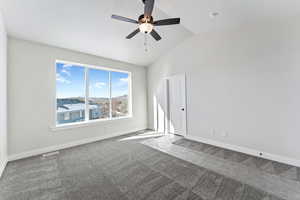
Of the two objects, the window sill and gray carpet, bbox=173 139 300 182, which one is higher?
the window sill

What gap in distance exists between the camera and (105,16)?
2730 millimetres

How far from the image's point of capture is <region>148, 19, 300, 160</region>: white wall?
2480 mm

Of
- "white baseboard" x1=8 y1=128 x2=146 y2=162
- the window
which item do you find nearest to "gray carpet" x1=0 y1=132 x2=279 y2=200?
"white baseboard" x1=8 y1=128 x2=146 y2=162

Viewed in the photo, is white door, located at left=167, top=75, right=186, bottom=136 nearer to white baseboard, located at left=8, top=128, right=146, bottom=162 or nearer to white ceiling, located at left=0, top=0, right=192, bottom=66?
white ceiling, located at left=0, top=0, right=192, bottom=66

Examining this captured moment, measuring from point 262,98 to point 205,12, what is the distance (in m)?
2.22

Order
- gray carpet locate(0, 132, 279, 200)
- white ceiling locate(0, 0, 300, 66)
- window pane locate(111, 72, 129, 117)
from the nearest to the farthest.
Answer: gray carpet locate(0, 132, 279, 200), white ceiling locate(0, 0, 300, 66), window pane locate(111, 72, 129, 117)

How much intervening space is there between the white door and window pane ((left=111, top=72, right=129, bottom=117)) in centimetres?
170

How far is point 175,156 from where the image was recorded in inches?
113

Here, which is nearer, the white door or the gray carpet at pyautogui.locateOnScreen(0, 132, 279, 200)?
the gray carpet at pyautogui.locateOnScreen(0, 132, 279, 200)

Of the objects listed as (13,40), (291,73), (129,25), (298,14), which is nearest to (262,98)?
(291,73)

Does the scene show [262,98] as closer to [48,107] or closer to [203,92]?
[203,92]

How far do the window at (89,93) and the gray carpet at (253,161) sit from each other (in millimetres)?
2666

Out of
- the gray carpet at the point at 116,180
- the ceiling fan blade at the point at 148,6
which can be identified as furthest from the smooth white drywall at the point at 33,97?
the ceiling fan blade at the point at 148,6

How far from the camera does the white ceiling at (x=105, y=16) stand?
2.30 meters
